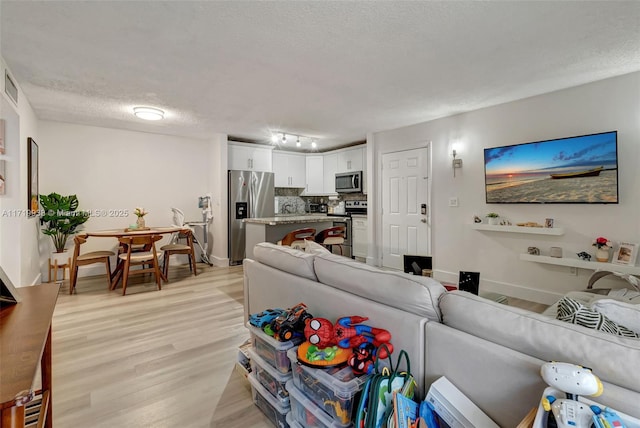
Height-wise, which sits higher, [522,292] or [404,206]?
[404,206]

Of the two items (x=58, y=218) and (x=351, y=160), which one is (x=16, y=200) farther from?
(x=351, y=160)

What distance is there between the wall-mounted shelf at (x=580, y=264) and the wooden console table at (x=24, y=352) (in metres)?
3.99

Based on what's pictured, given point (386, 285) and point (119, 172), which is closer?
point (386, 285)

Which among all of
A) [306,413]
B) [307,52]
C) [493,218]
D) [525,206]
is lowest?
[306,413]

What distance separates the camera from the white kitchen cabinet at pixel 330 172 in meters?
6.74

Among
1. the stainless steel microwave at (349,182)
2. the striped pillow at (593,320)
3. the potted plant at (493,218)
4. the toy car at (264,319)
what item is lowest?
the toy car at (264,319)

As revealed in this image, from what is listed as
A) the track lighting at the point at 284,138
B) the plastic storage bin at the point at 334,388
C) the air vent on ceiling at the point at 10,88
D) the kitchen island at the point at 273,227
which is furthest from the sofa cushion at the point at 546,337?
the track lighting at the point at 284,138

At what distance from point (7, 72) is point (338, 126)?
3751 millimetres

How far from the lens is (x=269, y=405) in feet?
5.65

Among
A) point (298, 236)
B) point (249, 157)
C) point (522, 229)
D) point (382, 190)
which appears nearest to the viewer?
point (522, 229)

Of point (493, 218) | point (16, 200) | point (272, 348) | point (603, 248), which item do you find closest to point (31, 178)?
point (16, 200)

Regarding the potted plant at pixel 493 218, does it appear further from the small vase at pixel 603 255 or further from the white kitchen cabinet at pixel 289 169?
the white kitchen cabinet at pixel 289 169

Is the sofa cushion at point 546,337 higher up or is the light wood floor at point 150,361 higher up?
the sofa cushion at point 546,337

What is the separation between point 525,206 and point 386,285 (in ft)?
10.2
